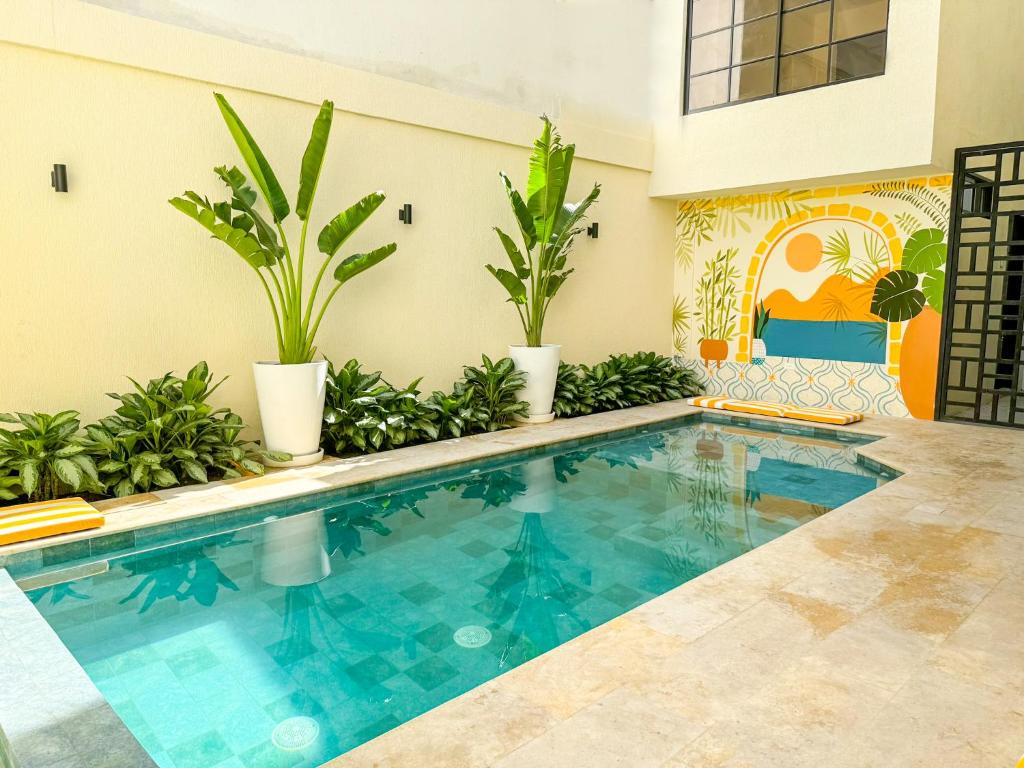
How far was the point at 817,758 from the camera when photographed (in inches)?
81.6

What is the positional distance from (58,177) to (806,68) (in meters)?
9.55

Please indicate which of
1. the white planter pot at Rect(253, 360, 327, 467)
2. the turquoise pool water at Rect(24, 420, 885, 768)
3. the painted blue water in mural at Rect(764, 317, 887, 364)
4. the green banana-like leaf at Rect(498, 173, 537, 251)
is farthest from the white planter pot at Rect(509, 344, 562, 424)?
the painted blue water in mural at Rect(764, 317, 887, 364)

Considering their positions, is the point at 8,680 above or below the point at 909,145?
below

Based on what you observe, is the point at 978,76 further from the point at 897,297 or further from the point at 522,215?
the point at 522,215

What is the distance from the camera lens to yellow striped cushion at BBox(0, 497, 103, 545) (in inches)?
151

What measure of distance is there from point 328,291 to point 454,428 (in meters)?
1.62

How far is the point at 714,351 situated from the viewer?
954cm

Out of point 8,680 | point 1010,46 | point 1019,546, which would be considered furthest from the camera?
point 1010,46

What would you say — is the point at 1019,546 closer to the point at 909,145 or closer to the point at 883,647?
the point at 883,647

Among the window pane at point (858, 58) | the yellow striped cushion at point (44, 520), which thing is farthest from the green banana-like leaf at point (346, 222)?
the window pane at point (858, 58)

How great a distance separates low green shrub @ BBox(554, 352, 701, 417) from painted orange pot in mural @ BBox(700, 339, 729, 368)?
0.31 meters

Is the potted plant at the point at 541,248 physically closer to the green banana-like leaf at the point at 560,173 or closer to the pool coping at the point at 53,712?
the green banana-like leaf at the point at 560,173

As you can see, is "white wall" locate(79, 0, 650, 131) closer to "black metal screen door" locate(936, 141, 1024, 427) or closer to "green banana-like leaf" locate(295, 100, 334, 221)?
"green banana-like leaf" locate(295, 100, 334, 221)

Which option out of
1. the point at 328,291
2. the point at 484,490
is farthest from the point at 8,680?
the point at 328,291
